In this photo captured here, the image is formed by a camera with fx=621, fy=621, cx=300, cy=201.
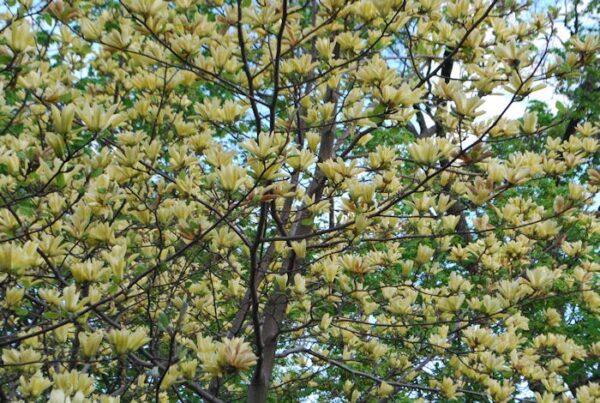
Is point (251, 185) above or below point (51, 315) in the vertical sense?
above

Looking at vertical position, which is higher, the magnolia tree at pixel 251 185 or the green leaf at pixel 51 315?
the magnolia tree at pixel 251 185

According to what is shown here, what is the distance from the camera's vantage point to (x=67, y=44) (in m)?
4.29

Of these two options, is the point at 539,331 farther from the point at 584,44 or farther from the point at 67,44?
the point at 67,44

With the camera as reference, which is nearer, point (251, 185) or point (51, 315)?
point (51, 315)

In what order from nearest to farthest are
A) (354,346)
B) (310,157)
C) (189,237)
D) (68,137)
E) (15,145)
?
(68,137) < (189,237) < (310,157) < (15,145) < (354,346)

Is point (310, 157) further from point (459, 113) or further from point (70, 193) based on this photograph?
point (70, 193)

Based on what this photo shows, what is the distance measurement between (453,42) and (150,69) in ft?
7.01

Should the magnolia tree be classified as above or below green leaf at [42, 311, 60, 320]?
above

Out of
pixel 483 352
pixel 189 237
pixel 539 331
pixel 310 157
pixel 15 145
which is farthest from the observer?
pixel 539 331

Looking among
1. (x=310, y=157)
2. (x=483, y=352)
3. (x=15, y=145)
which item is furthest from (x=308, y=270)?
(x=15, y=145)

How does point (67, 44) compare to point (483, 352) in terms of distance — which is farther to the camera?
point (67, 44)

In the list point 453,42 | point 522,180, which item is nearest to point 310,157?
point 522,180

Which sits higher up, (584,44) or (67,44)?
(67,44)

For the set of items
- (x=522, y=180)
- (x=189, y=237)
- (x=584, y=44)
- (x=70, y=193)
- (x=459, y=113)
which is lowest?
(x=189, y=237)
